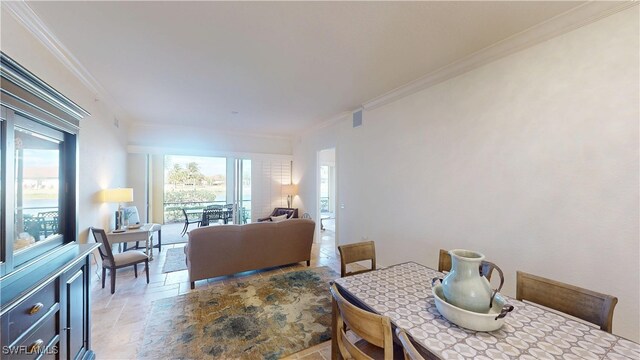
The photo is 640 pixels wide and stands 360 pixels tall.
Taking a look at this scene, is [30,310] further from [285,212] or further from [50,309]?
[285,212]

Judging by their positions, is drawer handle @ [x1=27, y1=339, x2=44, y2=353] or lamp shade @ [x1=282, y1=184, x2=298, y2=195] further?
lamp shade @ [x1=282, y1=184, x2=298, y2=195]

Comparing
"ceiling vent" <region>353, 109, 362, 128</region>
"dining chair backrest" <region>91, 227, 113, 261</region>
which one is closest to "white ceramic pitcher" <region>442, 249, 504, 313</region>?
"ceiling vent" <region>353, 109, 362, 128</region>

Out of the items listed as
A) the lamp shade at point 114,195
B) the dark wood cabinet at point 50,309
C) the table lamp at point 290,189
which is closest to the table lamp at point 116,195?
the lamp shade at point 114,195

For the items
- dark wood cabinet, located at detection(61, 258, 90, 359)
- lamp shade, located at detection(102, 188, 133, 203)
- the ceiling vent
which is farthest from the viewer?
the ceiling vent

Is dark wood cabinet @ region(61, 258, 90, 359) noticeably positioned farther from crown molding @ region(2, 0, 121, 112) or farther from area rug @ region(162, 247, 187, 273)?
area rug @ region(162, 247, 187, 273)

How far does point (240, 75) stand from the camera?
2867 millimetres

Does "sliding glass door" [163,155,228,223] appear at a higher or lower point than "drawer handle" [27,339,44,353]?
higher

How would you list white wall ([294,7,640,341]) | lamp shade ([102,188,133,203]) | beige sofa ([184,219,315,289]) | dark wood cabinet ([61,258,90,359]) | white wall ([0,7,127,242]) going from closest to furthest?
1. dark wood cabinet ([61,258,90,359])
2. white wall ([294,7,640,341])
3. white wall ([0,7,127,242])
4. beige sofa ([184,219,315,289])
5. lamp shade ([102,188,133,203])

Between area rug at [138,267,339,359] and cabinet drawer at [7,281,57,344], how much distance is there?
1098 millimetres

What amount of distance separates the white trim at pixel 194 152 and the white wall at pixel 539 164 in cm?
407

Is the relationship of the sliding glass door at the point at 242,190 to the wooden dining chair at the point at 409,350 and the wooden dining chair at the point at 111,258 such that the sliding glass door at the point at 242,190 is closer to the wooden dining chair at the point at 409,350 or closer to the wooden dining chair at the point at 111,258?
the wooden dining chair at the point at 111,258

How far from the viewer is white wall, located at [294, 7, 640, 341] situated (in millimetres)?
1661

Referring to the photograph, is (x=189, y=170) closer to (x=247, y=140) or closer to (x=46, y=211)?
(x=247, y=140)

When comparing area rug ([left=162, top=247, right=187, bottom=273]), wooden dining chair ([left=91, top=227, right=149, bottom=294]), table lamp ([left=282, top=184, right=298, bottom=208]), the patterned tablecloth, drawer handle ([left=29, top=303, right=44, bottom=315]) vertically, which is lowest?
area rug ([left=162, top=247, right=187, bottom=273])
